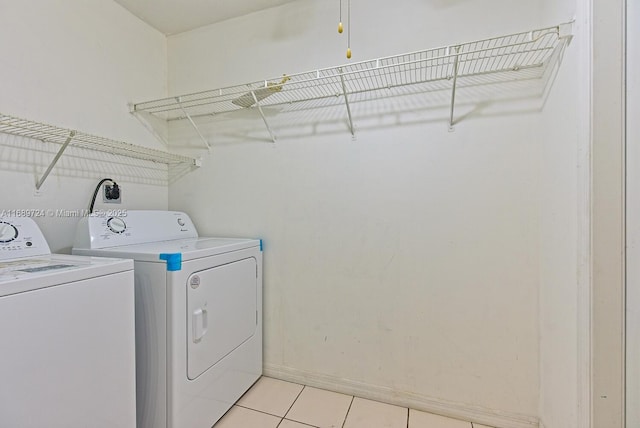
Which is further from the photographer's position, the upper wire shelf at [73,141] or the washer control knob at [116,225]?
the washer control knob at [116,225]

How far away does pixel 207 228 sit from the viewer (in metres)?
2.01

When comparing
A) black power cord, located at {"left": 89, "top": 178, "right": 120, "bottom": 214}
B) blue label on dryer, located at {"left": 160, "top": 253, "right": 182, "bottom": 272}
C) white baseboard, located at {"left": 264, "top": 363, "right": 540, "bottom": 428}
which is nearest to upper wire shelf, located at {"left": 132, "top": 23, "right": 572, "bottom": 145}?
black power cord, located at {"left": 89, "top": 178, "right": 120, "bottom": 214}

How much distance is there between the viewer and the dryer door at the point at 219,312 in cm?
129

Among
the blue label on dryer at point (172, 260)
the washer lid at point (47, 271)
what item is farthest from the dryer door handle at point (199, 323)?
the washer lid at point (47, 271)

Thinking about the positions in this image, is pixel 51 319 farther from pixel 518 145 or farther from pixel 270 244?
pixel 518 145

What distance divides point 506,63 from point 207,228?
6.61 feet

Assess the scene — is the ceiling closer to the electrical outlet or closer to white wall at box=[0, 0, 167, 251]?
white wall at box=[0, 0, 167, 251]

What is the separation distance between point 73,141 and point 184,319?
1144 mm

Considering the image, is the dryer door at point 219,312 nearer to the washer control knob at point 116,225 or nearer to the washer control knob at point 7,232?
the washer control knob at point 116,225

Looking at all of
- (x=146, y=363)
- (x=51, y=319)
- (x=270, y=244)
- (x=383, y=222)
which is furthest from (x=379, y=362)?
(x=51, y=319)

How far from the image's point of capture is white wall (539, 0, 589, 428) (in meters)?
1.01

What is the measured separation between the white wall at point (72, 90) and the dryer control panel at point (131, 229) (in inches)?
9.6

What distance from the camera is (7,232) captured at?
1.14m

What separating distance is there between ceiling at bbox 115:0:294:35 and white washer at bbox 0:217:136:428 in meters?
1.52
